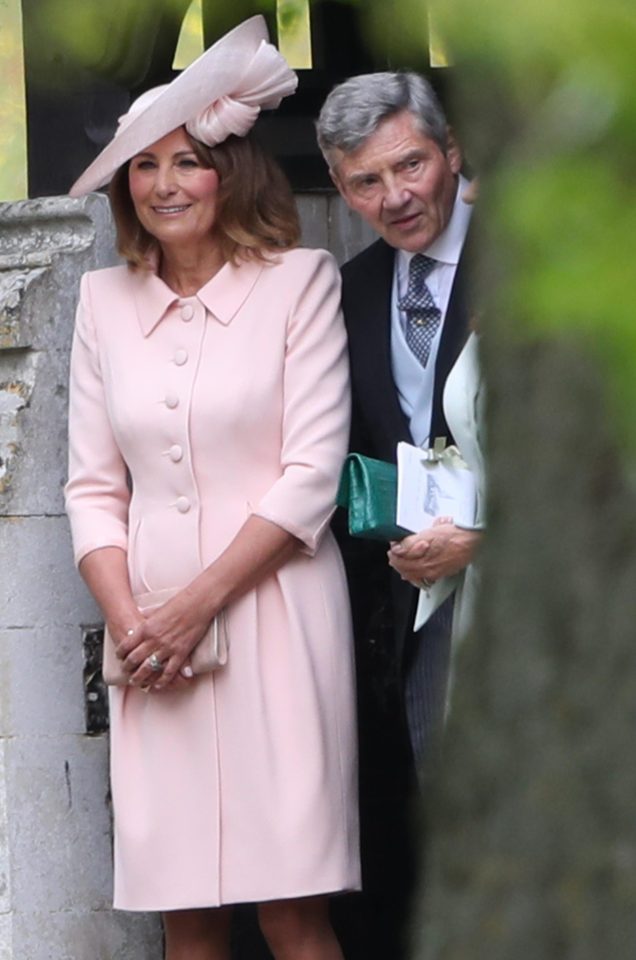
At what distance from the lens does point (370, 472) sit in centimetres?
444

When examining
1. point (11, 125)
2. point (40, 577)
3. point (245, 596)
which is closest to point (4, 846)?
point (40, 577)

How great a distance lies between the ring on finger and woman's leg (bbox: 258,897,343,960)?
20.2 inches

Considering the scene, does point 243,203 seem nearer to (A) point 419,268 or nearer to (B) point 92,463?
(A) point 419,268

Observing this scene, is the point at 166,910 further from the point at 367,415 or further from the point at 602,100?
the point at 602,100

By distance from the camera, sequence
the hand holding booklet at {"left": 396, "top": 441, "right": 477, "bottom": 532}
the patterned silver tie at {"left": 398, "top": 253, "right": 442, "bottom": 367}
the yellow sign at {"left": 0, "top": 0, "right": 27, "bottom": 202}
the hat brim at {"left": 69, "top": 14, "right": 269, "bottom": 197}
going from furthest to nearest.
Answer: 1. the yellow sign at {"left": 0, "top": 0, "right": 27, "bottom": 202}
2. the hat brim at {"left": 69, "top": 14, "right": 269, "bottom": 197}
3. the patterned silver tie at {"left": 398, "top": 253, "right": 442, "bottom": 367}
4. the hand holding booklet at {"left": 396, "top": 441, "right": 477, "bottom": 532}

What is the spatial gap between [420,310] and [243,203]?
0.41m

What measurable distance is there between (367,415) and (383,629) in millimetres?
719

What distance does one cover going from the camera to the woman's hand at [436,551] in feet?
14.4

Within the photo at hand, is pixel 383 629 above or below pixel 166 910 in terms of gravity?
above

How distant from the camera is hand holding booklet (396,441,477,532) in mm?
4348

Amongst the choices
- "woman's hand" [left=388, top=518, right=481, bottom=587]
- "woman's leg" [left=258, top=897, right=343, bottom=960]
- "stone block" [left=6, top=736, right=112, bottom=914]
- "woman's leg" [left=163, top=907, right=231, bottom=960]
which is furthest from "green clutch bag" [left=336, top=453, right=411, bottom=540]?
"stone block" [left=6, top=736, right=112, bottom=914]

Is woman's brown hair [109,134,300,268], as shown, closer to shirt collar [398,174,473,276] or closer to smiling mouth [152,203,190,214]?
smiling mouth [152,203,190,214]

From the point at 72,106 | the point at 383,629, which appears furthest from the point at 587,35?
the point at 72,106

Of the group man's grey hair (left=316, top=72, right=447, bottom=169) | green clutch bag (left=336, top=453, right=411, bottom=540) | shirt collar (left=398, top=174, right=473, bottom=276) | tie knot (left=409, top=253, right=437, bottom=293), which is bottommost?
green clutch bag (left=336, top=453, right=411, bottom=540)
